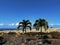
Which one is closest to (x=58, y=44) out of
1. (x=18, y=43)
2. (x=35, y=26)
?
(x=18, y=43)

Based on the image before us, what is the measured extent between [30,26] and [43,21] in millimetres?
3471

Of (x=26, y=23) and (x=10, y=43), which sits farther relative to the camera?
(x=26, y=23)

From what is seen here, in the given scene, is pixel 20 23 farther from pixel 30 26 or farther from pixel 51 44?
pixel 51 44

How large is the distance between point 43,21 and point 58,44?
1073 inches

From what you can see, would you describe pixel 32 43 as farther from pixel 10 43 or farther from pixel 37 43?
pixel 10 43

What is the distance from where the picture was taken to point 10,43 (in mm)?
13859

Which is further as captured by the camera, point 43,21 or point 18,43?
point 43,21

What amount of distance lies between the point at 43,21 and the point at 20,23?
5.88 metres

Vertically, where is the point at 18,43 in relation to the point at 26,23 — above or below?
below

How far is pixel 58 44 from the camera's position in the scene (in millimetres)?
14383

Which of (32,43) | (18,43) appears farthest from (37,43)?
(18,43)

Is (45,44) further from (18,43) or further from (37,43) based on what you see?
(18,43)

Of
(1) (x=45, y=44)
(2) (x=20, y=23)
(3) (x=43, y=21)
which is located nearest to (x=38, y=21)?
(3) (x=43, y=21)

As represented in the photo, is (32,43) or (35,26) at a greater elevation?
(35,26)
